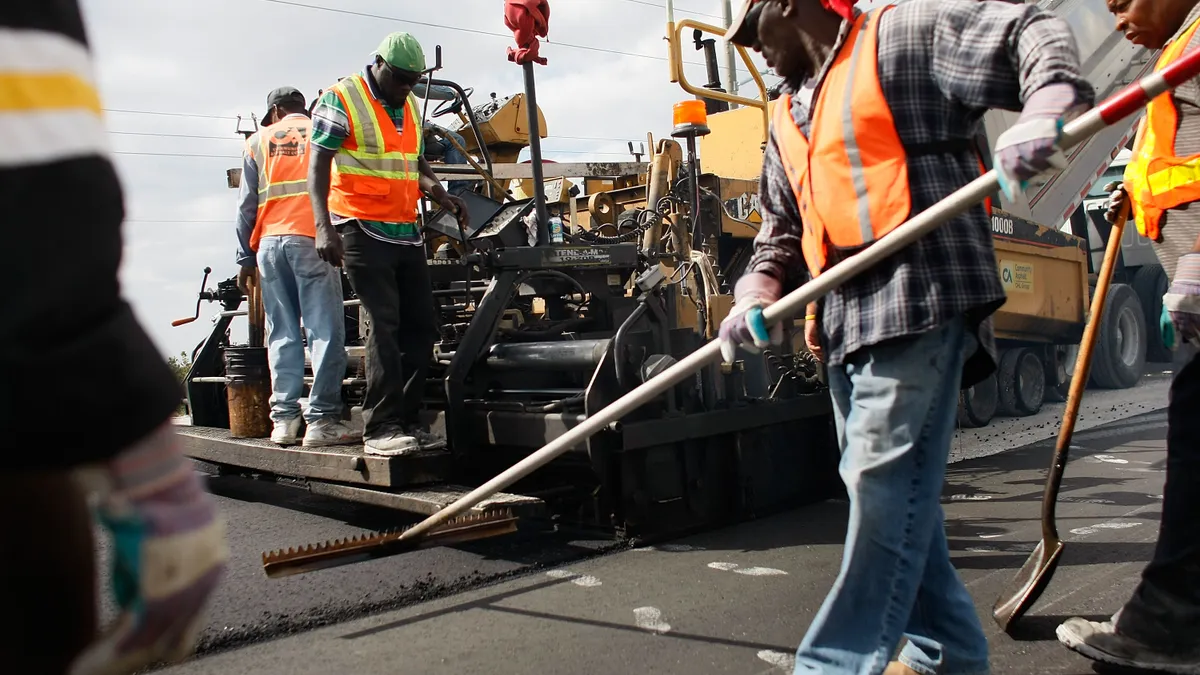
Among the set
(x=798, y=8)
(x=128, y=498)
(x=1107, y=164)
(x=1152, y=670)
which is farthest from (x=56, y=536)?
(x=1107, y=164)

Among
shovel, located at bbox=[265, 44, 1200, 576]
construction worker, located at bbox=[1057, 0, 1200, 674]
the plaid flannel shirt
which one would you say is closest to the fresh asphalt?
Result: construction worker, located at bbox=[1057, 0, 1200, 674]

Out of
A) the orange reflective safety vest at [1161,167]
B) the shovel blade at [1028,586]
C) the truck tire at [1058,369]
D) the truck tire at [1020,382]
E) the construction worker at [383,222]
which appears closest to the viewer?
the orange reflective safety vest at [1161,167]

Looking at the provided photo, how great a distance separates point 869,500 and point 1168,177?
4.44 feet

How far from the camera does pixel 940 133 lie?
2.10 meters

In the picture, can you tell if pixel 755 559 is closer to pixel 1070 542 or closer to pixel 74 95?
pixel 1070 542

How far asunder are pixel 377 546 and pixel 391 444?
92cm

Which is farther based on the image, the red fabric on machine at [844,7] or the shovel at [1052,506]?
the shovel at [1052,506]

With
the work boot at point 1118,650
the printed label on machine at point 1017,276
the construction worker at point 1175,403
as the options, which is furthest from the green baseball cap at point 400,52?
the printed label on machine at point 1017,276

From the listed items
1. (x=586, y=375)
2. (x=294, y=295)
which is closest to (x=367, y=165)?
(x=294, y=295)

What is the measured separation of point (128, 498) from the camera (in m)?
0.88

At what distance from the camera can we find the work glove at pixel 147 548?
0.88 metres

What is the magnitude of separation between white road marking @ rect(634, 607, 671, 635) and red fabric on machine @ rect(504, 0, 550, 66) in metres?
2.55

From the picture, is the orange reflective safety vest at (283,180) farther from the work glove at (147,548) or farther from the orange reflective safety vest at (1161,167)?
the work glove at (147,548)

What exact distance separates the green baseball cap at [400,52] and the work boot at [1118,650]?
10.9 feet
